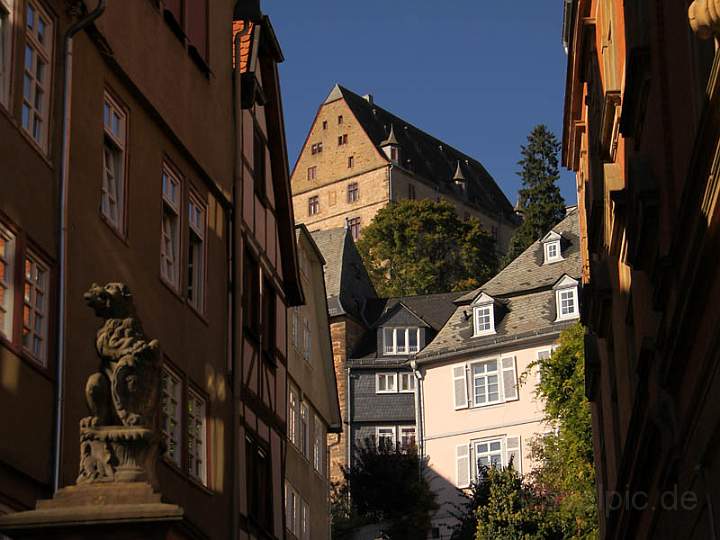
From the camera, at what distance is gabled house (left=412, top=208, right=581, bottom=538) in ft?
179

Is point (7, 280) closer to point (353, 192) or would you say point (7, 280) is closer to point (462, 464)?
point (462, 464)

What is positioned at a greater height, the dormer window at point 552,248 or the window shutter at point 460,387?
the dormer window at point 552,248

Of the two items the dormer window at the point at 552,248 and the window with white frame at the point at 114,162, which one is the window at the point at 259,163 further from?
the dormer window at the point at 552,248

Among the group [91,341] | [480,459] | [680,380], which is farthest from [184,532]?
[480,459]

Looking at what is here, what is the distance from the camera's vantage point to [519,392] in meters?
55.1

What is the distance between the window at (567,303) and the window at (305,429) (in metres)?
29.1

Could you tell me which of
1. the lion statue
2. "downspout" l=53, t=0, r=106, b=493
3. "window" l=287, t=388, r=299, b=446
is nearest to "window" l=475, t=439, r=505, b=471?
"window" l=287, t=388, r=299, b=446

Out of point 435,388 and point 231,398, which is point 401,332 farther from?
point 231,398

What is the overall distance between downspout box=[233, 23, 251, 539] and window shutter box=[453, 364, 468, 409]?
119 ft

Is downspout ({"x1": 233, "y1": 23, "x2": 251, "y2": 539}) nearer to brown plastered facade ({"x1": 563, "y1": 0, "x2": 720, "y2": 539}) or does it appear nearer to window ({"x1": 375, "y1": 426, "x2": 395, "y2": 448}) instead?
brown plastered facade ({"x1": 563, "y1": 0, "x2": 720, "y2": 539})

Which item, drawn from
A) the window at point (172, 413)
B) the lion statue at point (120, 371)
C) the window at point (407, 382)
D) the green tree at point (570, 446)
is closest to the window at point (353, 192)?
the window at point (407, 382)

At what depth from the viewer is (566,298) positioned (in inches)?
2212

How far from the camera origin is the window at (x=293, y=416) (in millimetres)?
25078

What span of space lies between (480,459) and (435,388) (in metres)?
3.89
